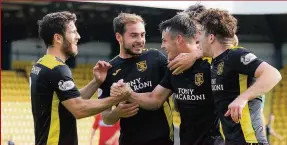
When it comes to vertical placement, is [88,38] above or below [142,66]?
below

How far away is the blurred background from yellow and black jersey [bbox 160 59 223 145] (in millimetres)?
9330

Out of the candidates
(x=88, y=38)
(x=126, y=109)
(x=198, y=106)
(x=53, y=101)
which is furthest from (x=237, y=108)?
(x=88, y=38)

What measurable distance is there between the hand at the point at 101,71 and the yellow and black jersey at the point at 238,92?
1.20 meters

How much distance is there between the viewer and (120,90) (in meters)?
4.77

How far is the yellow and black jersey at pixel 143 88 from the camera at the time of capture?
17.0ft

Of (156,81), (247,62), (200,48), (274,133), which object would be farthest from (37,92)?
(274,133)

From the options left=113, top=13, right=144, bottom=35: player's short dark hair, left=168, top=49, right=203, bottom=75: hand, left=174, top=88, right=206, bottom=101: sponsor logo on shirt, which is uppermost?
left=113, top=13, right=144, bottom=35: player's short dark hair

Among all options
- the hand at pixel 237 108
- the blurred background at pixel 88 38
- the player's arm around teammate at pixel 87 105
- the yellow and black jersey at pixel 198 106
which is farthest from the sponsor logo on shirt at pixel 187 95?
the blurred background at pixel 88 38

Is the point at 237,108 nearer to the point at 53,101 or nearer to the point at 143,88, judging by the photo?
the point at 143,88

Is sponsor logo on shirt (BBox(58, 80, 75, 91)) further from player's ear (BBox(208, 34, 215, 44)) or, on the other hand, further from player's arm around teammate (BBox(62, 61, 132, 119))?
player's ear (BBox(208, 34, 215, 44))

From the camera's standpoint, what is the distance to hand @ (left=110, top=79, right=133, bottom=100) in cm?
476

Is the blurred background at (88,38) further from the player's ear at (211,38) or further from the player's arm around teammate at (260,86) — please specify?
the player's arm around teammate at (260,86)

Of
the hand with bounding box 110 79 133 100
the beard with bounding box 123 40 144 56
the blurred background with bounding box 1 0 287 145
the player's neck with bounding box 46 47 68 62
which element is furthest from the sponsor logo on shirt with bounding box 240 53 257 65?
the blurred background with bounding box 1 0 287 145

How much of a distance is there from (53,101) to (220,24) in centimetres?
150
